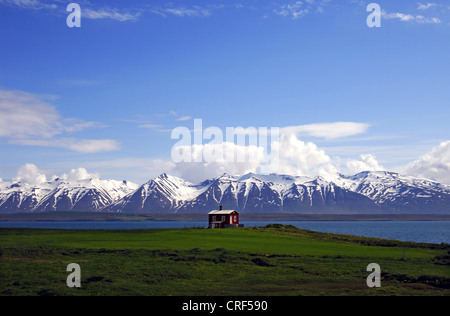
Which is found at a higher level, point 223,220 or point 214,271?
point 223,220

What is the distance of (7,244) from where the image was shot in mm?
78375

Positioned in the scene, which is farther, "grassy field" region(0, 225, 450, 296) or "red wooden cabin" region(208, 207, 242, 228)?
"red wooden cabin" region(208, 207, 242, 228)

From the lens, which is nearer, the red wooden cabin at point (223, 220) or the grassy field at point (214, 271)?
the grassy field at point (214, 271)

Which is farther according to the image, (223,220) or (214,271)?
(223,220)
